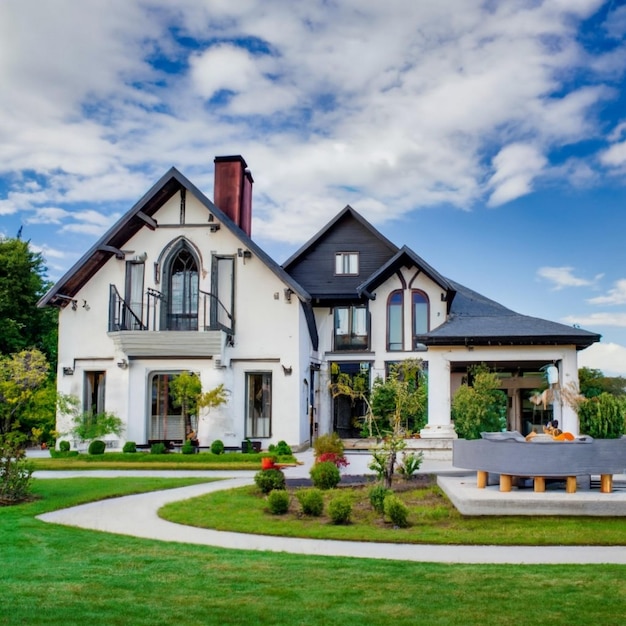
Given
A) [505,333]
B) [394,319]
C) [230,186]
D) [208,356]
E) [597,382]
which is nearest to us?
[505,333]

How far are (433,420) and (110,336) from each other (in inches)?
428

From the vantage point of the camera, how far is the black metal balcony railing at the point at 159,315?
25203mm

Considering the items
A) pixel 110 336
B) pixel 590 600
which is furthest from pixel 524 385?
pixel 590 600

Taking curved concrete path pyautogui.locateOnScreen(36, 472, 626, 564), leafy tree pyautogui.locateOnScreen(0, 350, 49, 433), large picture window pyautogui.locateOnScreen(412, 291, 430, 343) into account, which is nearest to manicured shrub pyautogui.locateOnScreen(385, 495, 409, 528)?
curved concrete path pyautogui.locateOnScreen(36, 472, 626, 564)

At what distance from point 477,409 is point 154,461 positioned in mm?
9771

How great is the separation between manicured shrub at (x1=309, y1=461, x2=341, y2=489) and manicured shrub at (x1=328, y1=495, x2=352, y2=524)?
3.37 m

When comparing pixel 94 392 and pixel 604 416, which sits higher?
pixel 94 392

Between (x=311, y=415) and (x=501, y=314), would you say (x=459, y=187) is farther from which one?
(x=311, y=415)

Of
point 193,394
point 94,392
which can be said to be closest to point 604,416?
point 193,394

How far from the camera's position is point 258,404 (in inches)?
1013

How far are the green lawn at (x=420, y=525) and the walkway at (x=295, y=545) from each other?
25 centimetres

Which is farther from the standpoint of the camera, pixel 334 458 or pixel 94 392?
pixel 94 392

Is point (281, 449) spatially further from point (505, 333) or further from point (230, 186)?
point (230, 186)

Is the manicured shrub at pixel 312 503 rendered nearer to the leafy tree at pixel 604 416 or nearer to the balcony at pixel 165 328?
the balcony at pixel 165 328
